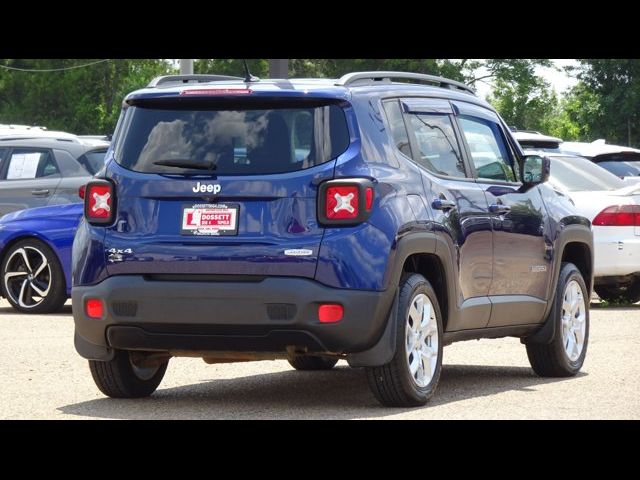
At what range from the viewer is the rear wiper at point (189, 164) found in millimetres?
8461

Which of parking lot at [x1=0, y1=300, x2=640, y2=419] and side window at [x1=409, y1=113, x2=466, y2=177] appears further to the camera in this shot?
side window at [x1=409, y1=113, x2=466, y2=177]

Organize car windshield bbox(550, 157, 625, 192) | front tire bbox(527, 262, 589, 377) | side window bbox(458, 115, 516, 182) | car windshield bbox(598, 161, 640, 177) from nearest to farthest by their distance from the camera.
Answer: side window bbox(458, 115, 516, 182), front tire bbox(527, 262, 589, 377), car windshield bbox(550, 157, 625, 192), car windshield bbox(598, 161, 640, 177)

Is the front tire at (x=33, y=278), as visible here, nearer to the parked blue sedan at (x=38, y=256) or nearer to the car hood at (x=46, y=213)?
the parked blue sedan at (x=38, y=256)

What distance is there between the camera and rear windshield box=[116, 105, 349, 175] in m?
8.36

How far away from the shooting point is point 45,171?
18469 mm

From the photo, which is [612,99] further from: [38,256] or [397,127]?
[397,127]

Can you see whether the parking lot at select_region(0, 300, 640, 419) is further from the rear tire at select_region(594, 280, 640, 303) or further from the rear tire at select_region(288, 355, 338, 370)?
the rear tire at select_region(594, 280, 640, 303)

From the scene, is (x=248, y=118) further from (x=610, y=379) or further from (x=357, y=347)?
(x=610, y=379)

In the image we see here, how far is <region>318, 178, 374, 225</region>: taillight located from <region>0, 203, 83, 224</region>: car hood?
7.97 meters

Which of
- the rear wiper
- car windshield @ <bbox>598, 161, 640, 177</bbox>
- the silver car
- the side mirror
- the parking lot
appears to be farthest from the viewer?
→ car windshield @ <bbox>598, 161, 640, 177</bbox>

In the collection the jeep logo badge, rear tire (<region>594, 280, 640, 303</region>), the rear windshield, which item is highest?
the rear windshield

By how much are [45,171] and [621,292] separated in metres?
6.83

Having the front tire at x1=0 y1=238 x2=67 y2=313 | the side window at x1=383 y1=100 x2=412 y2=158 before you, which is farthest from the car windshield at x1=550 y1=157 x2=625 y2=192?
→ the side window at x1=383 y1=100 x2=412 y2=158

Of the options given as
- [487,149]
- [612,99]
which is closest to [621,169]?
[487,149]
